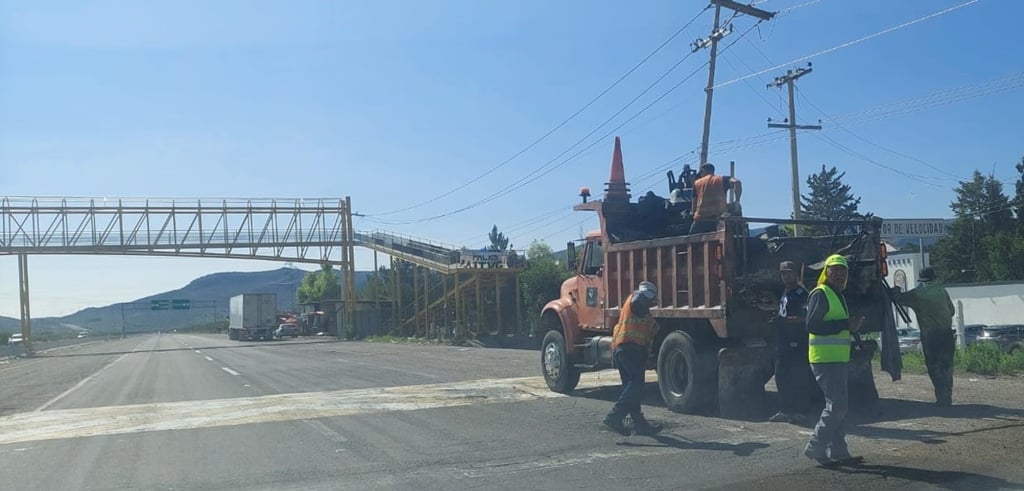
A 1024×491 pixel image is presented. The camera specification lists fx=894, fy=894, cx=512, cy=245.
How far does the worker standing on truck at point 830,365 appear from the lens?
7746 mm

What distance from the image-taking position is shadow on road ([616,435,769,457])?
877 centimetres

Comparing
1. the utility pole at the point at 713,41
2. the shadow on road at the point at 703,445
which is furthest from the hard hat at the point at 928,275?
the utility pole at the point at 713,41

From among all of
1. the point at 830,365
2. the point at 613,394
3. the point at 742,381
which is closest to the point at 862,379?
the point at 742,381

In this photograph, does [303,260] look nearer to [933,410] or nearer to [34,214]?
[34,214]

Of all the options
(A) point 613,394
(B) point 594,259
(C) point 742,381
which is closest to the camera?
(C) point 742,381

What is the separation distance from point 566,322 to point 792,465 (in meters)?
6.78

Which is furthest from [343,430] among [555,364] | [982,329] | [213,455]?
[982,329]

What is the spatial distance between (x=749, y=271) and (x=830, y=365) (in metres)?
3.25

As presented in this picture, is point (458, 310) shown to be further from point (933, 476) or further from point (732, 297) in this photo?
point (933, 476)

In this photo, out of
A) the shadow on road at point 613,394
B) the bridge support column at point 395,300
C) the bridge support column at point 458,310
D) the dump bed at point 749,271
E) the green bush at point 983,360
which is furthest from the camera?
the bridge support column at point 395,300

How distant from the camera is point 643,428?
9859 mm

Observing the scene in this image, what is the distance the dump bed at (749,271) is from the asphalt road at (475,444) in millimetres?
1309

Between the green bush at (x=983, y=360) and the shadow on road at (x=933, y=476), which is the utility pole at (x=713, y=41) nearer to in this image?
the green bush at (x=983, y=360)

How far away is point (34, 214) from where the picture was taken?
186ft
